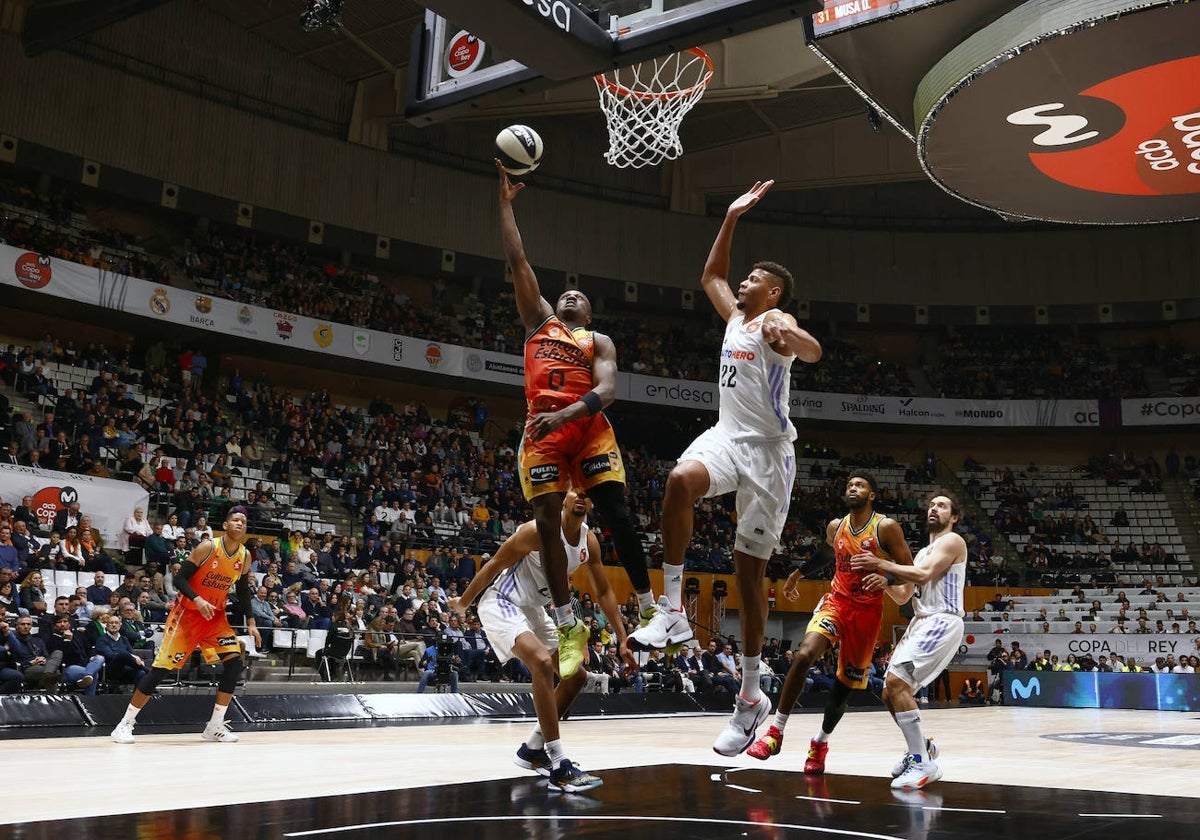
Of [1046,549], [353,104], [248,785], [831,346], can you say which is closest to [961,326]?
[831,346]

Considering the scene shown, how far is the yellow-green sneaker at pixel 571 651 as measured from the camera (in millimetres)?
7137

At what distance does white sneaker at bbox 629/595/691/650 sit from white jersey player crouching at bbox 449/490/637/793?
49cm

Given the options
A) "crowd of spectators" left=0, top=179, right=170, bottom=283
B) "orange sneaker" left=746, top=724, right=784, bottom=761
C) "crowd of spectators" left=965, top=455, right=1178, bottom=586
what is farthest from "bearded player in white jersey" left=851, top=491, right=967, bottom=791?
"crowd of spectators" left=965, top=455, right=1178, bottom=586

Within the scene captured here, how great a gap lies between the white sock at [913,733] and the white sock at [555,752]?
2137 mm

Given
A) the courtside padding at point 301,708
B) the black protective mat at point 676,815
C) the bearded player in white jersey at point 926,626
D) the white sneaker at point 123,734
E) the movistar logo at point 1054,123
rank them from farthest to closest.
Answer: the movistar logo at point 1054,123
the courtside padding at point 301,708
the white sneaker at point 123,734
the bearded player in white jersey at point 926,626
the black protective mat at point 676,815

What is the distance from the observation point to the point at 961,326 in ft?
121

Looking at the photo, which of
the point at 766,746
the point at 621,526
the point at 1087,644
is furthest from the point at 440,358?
the point at 621,526

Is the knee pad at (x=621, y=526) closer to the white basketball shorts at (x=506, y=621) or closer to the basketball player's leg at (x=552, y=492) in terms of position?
the basketball player's leg at (x=552, y=492)

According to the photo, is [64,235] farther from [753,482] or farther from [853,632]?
[753,482]

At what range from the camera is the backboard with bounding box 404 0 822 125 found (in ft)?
24.0

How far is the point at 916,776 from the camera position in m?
6.31

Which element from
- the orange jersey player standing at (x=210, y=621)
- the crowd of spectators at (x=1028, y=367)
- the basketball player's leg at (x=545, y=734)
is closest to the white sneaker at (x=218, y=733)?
the orange jersey player standing at (x=210, y=621)

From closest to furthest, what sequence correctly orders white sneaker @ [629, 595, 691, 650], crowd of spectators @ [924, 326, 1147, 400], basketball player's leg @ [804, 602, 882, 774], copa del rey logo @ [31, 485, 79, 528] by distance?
white sneaker @ [629, 595, 691, 650] < basketball player's leg @ [804, 602, 882, 774] < copa del rey logo @ [31, 485, 79, 528] < crowd of spectators @ [924, 326, 1147, 400]

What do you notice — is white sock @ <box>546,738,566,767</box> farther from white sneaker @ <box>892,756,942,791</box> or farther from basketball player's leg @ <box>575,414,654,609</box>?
white sneaker @ <box>892,756,942,791</box>
